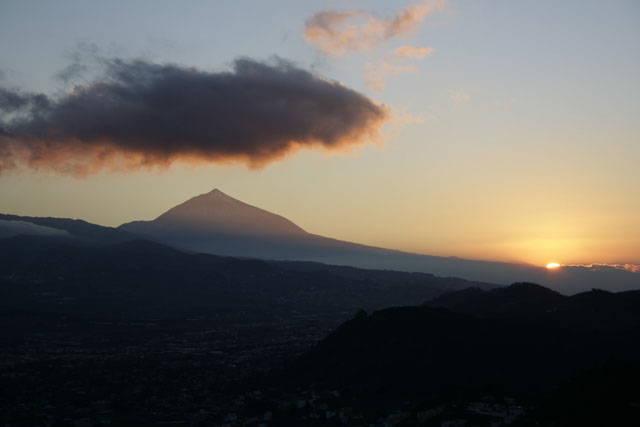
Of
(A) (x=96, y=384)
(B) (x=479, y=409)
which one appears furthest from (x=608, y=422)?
(A) (x=96, y=384)

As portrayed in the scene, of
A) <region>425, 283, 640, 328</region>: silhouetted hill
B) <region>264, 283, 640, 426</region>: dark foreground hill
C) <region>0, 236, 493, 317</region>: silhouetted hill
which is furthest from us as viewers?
<region>0, 236, 493, 317</region>: silhouetted hill

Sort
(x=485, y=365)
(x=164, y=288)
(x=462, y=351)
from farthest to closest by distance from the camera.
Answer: (x=164, y=288), (x=462, y=351), (x=485, y=365)

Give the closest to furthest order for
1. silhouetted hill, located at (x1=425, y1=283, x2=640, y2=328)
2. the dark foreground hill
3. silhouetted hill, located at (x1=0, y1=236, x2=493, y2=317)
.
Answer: the dark foreground hill
silhouetted hill, located at (x1=425, y1=283, x2=640, y2=328)
silhouetted hill, located at (x1=0, y1=236, x2=493, y2=317)

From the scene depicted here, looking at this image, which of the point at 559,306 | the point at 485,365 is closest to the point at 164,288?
the point at 559,306

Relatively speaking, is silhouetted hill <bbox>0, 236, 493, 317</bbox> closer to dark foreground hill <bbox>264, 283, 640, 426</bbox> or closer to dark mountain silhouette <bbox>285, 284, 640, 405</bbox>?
dark mountain silhouette <bbox>285, 284, 640, 405</bbox>

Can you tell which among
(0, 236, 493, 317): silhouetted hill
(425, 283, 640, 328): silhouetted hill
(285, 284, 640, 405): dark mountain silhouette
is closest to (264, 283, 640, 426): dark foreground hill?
(285, 284, 640, 405): dark mountain silhouette

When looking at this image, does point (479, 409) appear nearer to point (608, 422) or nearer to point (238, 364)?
point (608, 422)

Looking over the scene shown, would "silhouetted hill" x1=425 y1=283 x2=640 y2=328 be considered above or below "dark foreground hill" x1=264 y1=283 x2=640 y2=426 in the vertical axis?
above

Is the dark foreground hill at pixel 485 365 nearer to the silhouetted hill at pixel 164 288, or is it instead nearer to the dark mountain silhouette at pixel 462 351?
the dark mountain silhouette at pixel 462 351

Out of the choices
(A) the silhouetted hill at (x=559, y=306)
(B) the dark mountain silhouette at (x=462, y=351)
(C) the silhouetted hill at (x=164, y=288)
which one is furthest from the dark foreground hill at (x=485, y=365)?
(C) the silhouetted hill at (x=164, y=288)

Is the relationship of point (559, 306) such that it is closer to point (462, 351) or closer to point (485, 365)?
point (462, 351)

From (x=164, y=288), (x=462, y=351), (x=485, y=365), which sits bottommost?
(x=164, y=288)
